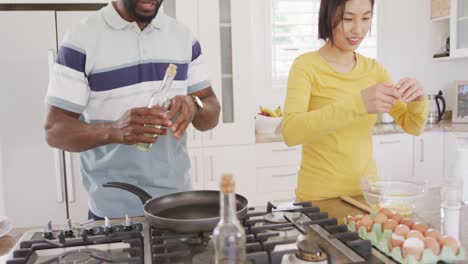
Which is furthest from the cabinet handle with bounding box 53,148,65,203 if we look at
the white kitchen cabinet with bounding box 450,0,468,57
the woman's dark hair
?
the white kitchen cabinet with bounding box 450,0,468,57

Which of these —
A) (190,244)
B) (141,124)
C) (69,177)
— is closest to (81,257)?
(190,244)

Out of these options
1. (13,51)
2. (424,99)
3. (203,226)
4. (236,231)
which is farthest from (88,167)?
(13,51)

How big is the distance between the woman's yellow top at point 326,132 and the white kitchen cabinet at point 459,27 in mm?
2350

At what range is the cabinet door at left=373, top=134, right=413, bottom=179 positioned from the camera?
3352 millimetres

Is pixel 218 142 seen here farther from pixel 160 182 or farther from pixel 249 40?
pixel 160 182

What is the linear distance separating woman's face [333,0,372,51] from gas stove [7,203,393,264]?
2.11 feet

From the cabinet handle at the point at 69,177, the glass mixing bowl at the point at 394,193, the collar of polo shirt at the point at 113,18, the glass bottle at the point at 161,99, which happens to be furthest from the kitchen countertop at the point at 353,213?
the cabinet handle at the point at 69,177

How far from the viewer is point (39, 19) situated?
259 centimetres

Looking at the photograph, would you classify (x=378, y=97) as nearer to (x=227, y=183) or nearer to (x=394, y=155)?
(x=227, y=183)

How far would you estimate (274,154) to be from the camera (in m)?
3.13

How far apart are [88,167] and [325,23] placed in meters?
0.89

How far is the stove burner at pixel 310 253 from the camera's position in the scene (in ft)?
2.52

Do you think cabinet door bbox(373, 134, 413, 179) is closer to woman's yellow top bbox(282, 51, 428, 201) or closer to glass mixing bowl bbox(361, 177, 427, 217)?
woman's yellow top bbox(282, 51, 428, 201)

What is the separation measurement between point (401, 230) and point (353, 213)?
28cm
